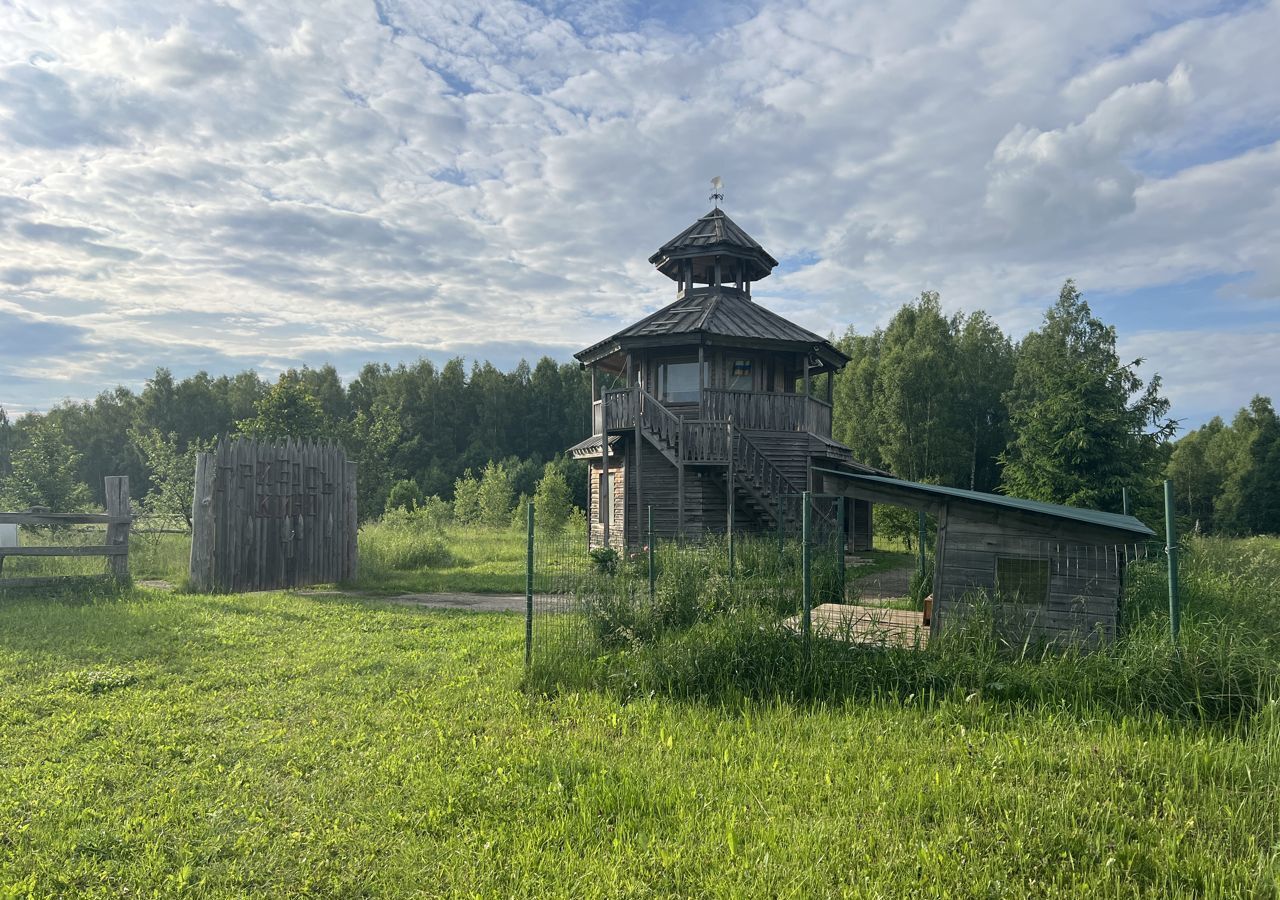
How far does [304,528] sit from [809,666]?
11820 mm

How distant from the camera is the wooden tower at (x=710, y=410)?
2023 cm

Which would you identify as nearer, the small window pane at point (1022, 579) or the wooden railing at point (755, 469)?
the small window pane at point (1022, 579)

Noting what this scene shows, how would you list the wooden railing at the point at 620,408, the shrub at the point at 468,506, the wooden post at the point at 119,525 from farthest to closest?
1. the shrub at the point at 468,506
2. the wooden railing at the point at 620,408
3. the wooden post at the point at 119,525

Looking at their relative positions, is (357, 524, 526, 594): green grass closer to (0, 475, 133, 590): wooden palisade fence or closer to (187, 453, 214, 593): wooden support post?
(187, 453, 214, 593): wooden support post

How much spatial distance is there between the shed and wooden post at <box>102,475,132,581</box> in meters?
12.1

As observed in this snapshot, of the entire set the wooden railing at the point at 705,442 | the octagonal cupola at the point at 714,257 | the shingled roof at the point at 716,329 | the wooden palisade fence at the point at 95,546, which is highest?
the octagonal cupola at the point at 714,257

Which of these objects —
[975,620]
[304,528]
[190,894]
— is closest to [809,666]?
[975,620]

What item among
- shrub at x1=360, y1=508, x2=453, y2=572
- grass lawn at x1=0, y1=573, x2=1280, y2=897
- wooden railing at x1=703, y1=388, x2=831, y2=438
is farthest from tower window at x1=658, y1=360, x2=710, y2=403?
grass lawn at x1=0, y1=573, x2=1280, y2=897

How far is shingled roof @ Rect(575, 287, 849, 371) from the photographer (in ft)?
70.5

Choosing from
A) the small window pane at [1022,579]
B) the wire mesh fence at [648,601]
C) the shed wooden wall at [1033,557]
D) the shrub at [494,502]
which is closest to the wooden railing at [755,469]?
the wire mesh fence at [648,601]

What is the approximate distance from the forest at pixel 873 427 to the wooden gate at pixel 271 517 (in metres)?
10.5

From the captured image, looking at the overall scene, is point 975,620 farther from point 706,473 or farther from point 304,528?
point 706,473

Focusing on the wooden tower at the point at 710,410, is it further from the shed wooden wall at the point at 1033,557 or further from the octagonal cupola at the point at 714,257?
the shed wooden wall at the point at 1033,557

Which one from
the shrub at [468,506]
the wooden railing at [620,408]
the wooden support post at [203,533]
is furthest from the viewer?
the shrub at [468,506]
